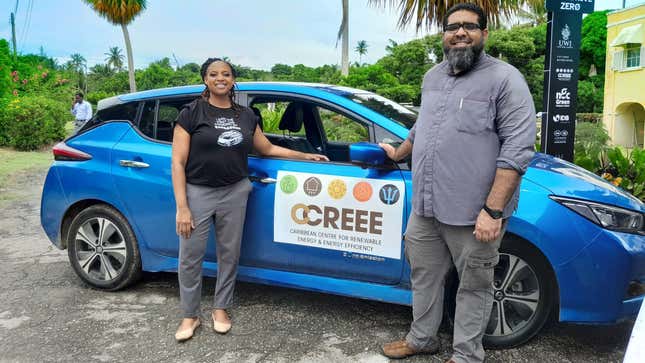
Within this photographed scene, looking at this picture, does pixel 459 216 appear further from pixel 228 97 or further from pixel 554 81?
pixel 554 81

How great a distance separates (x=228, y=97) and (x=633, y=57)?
2300cm

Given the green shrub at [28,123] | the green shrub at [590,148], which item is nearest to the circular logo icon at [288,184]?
the green shrub at [590,148]

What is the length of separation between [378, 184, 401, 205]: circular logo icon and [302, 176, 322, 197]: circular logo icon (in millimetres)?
387

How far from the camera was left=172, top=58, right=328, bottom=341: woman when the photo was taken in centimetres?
317

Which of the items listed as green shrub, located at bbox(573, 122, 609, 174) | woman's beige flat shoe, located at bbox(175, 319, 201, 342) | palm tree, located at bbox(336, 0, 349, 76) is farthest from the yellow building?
woman's beige flat shoe, located at bbox(175, 319, 201, 342)

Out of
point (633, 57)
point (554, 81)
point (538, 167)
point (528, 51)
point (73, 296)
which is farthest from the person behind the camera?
point (528, 51)

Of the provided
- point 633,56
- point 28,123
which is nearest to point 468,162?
point 28,123

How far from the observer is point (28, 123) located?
584 inches

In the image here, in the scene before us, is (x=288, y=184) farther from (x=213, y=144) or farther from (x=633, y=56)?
(x=633, y=56)

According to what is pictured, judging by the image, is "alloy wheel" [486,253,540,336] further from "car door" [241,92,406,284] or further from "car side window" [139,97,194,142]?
"car side window" [139,97,194,142]

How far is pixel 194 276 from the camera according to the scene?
3.38m

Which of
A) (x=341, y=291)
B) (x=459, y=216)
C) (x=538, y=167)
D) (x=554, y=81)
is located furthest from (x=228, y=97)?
(x=554, y=81)

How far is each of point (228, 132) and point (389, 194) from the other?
1.00m

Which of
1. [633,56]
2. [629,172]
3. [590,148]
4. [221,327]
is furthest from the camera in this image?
[633,56]
